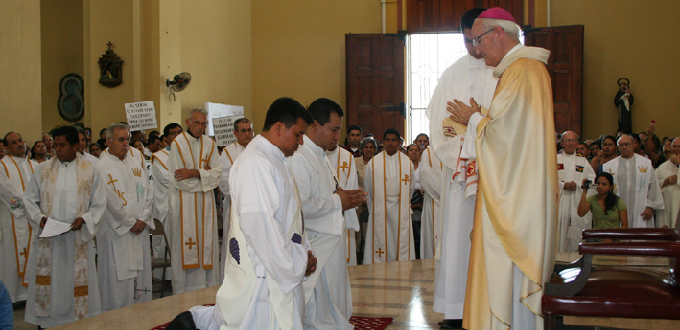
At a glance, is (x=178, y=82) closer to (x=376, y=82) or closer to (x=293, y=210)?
(x=376, y=82)

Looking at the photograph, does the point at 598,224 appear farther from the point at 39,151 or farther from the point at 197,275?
the point at 39,151

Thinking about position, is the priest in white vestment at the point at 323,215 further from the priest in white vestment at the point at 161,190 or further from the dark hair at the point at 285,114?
the priest in white vestment at the point at 161,190

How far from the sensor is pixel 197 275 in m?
6.66

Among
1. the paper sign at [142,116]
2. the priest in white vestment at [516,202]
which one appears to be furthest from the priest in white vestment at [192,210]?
the priest in white vestment at [516,202]

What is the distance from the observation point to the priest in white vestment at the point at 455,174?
3.90m

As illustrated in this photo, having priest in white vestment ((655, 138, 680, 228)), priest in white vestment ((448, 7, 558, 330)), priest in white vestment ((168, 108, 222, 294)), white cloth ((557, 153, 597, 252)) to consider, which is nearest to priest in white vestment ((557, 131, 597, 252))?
white cloth ((557, 153, 597, 252))

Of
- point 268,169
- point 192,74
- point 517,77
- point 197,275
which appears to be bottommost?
point 197,275

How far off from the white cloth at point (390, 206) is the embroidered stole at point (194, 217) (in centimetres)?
228

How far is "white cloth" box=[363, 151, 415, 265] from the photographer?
795 cm

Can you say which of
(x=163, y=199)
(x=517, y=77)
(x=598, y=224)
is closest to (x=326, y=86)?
(x=163, y=199)

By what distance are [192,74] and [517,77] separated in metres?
9.77

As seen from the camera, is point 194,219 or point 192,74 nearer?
point 194,219

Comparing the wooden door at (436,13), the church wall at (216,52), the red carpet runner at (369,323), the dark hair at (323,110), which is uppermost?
the wooden door at (436,13)

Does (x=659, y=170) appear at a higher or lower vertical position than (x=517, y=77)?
lower
